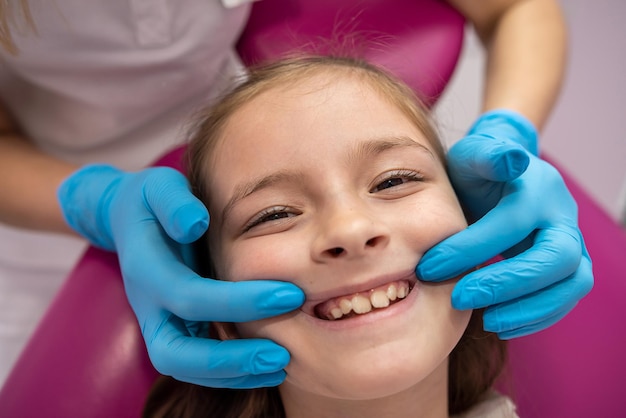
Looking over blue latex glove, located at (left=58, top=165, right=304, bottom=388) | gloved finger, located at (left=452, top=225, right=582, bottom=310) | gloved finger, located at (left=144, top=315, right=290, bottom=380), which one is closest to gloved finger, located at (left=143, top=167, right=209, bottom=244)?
blue latex glove, located at (left=58, top=165, right=304, bottom=388)

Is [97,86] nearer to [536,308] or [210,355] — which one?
[210,355]

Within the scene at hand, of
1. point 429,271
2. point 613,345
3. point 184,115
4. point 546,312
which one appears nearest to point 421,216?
point 429,271

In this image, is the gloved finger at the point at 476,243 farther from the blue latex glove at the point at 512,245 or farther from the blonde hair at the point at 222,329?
the blonde hair at the point at 222,329

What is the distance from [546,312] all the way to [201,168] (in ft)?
1.90

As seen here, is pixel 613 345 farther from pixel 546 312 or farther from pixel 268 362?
pixel 268 362

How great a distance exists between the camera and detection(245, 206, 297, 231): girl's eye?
924 millimetres

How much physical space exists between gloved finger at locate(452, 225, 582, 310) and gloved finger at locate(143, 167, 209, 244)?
1.21ft

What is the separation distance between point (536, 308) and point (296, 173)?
401 millimetres

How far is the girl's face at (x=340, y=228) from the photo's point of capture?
0.84 m

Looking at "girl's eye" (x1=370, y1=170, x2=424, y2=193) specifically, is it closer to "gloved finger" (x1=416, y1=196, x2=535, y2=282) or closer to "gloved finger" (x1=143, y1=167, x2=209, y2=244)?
"gloved finger" (x1=416, y1=196, x2=535, y2=282)

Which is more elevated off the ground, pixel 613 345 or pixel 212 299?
pixel 212 299

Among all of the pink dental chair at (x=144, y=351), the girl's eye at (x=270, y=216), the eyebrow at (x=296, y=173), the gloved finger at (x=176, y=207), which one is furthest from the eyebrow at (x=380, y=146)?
the pink dental chair at (x=144, y=351)

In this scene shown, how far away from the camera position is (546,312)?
3.10 feet

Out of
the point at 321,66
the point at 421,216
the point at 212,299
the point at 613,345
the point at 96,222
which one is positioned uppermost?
the point at 321,66
